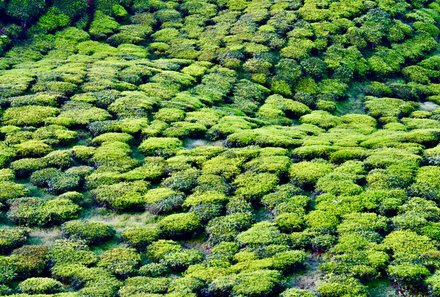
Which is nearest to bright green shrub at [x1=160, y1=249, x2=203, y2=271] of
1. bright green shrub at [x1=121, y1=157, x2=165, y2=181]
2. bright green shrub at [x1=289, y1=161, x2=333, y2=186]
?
bright green shrub at [x1=121, y1=157, x2=165, y2=181]

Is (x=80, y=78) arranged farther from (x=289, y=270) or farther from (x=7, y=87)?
(x=289, y=270)

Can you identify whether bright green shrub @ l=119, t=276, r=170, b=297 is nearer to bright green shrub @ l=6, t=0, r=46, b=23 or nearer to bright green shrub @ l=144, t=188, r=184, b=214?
bright green shrub @ l=144, t=188, r=184, b=214

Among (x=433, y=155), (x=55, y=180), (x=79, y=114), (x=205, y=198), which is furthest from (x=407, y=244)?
(x=79, y=114)

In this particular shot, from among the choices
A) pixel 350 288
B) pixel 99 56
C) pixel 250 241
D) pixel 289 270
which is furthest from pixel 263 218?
pixel 99 56

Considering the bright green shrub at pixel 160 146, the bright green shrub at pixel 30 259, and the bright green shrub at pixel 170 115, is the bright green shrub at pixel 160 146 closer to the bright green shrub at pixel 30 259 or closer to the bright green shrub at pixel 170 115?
the bright green shrub at pixel 170 115

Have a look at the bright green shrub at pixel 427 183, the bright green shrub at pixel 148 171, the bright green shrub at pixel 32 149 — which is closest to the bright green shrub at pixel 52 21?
the bright green shrub at pixel 32 149
